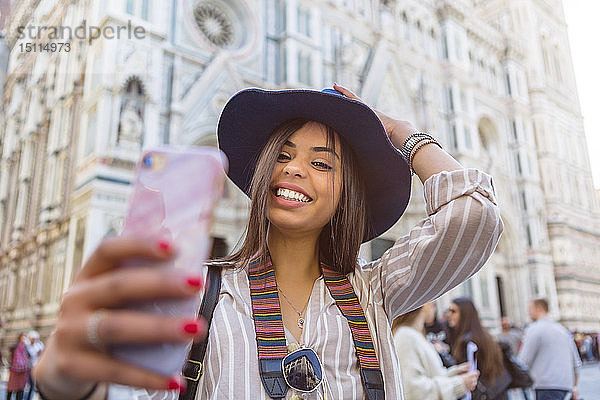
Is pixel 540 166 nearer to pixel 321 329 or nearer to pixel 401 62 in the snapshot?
pixel 401 62

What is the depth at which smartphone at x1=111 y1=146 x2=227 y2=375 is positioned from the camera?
47cm

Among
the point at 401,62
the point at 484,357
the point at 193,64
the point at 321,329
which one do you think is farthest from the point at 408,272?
the point at 401,62

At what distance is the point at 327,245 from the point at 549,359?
3.55 meters

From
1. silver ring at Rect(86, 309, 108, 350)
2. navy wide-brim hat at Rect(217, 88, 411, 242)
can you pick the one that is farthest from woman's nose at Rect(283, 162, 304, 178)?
silver ring at Rect(86, 309, 108, 350)

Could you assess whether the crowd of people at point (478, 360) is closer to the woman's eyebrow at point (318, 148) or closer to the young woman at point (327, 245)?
the young woman at point (327, 245)

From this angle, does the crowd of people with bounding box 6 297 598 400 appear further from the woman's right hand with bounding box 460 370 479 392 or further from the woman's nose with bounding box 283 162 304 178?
the woman's nose with bounding box 283 162 304 178

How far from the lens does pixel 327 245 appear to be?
1291mm

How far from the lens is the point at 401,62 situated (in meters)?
15.4

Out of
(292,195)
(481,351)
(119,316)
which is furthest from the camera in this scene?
(481,351)

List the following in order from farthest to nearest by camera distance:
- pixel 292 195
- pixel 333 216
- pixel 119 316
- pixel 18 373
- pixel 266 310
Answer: pixel 18 373 < pixel 333 216 < pixel 292 195 < pixel 266 310 < pixel 119 316

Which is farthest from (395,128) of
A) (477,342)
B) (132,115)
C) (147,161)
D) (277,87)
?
(277,87)

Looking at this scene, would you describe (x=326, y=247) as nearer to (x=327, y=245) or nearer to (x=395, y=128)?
(x=327, y=245)

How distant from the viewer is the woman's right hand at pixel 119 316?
1.49 ft

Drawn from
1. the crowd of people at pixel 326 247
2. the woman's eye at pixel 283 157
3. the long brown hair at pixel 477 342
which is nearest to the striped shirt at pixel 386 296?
the crowd of people at pixel 326 247
